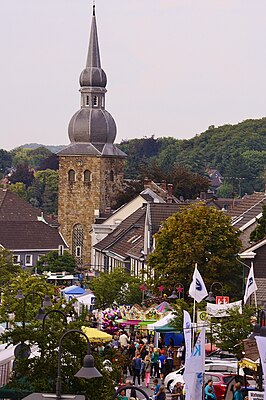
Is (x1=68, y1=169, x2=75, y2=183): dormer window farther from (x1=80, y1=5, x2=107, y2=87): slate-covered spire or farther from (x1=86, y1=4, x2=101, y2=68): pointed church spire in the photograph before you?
(x1=86, y1=4, x2=101, y2=68): pointed church spire

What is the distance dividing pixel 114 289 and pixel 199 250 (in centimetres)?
1085

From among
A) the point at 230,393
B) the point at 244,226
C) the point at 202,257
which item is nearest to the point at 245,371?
the point at 230,393

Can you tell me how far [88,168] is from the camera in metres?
133

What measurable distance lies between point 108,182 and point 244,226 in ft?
222

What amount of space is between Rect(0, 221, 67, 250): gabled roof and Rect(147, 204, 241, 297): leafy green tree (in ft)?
204

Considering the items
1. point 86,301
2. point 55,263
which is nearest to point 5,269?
point 86,301

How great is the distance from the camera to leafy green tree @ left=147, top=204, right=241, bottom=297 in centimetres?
5425

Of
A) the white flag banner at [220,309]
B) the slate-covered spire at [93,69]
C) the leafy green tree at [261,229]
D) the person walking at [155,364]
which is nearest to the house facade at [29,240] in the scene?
the slate-covered spire at [93,69]

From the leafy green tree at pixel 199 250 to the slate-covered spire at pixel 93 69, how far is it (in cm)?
8147

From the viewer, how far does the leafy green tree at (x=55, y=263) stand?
10550cm

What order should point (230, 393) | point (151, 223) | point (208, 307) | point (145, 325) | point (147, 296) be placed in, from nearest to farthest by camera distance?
point (230, 393), point (208, 307), point (145, 325), point (147, 296), point (151, 223)

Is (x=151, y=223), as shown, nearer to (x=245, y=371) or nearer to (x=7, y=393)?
(x=245, y=371)

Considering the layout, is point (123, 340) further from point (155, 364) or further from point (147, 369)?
point (147, 369)

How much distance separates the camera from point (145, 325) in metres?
47.3
